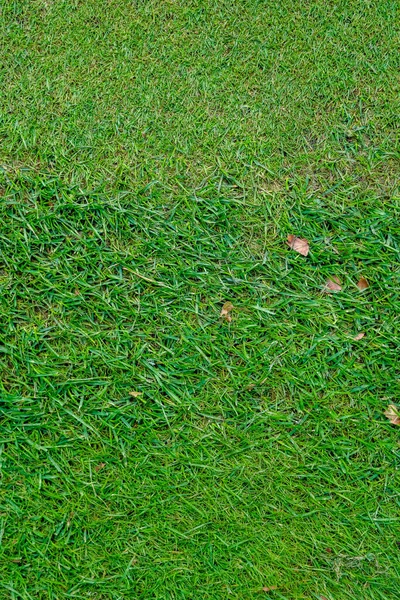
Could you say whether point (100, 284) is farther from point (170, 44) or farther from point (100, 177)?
point (170, 44)

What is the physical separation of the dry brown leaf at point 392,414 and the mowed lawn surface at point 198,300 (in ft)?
0.09

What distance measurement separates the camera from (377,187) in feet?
8.88

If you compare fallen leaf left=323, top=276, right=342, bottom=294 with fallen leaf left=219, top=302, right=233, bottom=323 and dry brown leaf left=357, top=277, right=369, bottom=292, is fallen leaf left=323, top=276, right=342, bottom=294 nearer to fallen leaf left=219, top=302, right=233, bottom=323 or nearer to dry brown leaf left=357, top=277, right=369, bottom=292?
dry brown leaf left=357, top=277, right=369, bottom=292

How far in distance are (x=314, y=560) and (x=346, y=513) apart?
258 millimetres

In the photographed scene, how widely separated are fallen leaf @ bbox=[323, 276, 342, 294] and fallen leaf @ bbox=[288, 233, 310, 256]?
0.63ft

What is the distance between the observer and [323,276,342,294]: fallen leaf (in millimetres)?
2541

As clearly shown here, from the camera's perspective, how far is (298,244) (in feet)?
8.48

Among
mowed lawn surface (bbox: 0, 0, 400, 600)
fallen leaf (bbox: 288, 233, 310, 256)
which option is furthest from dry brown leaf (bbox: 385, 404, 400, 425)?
fallen leaf (bbox: 288, 233, 310, 256)

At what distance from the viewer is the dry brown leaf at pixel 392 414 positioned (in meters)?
2.40

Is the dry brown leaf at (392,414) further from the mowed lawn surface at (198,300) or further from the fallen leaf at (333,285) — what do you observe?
the fallen leaf at (333,285)

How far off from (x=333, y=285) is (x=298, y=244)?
0.28 meters

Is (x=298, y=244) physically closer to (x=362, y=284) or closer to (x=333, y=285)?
(x=333, y=285)

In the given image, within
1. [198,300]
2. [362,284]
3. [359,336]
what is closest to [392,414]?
[359,336]

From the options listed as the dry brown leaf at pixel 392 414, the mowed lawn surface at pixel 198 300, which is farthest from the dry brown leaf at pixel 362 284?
the dry brown leaf at pixel 392 414
